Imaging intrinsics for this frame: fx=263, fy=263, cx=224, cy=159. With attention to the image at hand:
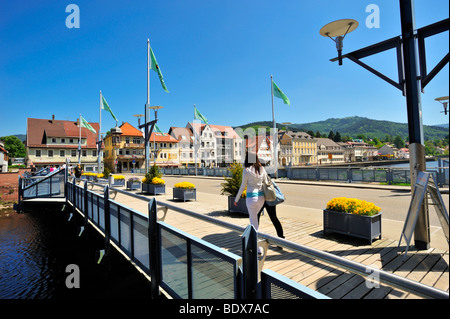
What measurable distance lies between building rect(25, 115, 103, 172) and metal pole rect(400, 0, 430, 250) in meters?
60.3

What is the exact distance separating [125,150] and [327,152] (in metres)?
91.0

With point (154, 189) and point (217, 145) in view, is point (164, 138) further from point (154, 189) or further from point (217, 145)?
point (154, 189)

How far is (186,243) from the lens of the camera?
3.46 meters

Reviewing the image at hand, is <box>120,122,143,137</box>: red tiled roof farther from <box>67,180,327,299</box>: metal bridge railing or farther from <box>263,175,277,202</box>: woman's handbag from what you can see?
<box>263,175,277,202</box>: woman's handbag

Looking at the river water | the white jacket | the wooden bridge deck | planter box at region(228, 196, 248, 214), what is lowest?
the river water

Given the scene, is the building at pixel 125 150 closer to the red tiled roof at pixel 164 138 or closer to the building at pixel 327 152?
the red tiled roof at pixel 164 138

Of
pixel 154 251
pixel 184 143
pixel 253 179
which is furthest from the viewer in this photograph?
pixel 184 143

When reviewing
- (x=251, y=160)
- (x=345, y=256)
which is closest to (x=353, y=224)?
(x=345, y=256)

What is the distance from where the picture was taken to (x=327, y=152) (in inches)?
4783

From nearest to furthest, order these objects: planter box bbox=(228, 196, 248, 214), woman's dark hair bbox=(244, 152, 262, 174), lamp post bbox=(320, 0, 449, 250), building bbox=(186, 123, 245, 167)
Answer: lamp post bbox=(320, 0, 449, 250) < woman's dark hair bbox=(244, 152, 262, 174) < planter box bbox=(228, 196, 248, 214) < building bbox=(186, 123, 245, 167)

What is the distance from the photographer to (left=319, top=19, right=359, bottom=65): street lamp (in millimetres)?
5701

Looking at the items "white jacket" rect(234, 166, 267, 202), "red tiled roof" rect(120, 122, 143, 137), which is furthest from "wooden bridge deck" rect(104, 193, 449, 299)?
"red tiled roof" rect(120, 122, 143, 137)

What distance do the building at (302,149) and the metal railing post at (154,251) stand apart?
10105 cm

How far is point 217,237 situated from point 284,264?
2.20 m
